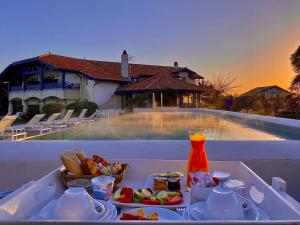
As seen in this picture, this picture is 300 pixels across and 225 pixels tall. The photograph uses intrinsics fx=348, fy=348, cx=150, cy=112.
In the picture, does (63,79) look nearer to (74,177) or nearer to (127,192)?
(74,177)

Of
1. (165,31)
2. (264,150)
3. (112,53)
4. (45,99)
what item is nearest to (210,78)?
(112,53)

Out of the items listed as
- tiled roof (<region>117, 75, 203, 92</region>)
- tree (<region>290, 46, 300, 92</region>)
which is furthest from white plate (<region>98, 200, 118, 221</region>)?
tiled roof (<region>117, 75, 203, 92</region>)

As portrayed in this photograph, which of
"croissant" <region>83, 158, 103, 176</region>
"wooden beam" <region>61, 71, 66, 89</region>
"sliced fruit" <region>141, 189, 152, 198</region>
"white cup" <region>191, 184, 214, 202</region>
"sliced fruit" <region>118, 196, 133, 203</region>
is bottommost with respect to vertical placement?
"sliced fruit" <region>118, 196, 133, 203</region>

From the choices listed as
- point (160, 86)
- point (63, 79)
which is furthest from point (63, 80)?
point (160, 86)

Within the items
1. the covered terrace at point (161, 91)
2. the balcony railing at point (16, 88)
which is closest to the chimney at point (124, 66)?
the covered terrace at point (161, 91)

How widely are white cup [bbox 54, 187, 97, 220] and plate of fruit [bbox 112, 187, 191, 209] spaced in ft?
0.99

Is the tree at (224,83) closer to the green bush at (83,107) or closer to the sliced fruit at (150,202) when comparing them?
the green bush at (83,107)

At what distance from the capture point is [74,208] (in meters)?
1.18

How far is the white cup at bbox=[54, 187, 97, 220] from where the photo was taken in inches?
46.0

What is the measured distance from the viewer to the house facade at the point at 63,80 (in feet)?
81.6

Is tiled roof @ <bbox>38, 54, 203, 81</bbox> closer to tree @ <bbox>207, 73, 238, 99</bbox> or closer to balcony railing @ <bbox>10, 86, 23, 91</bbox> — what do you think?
tree @ <bbox>207, 73, 238, 99</bbox>

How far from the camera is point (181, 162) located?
2.08 m

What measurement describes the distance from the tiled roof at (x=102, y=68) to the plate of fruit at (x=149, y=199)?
906 inches

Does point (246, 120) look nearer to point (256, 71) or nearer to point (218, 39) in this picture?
point (218, 39)
